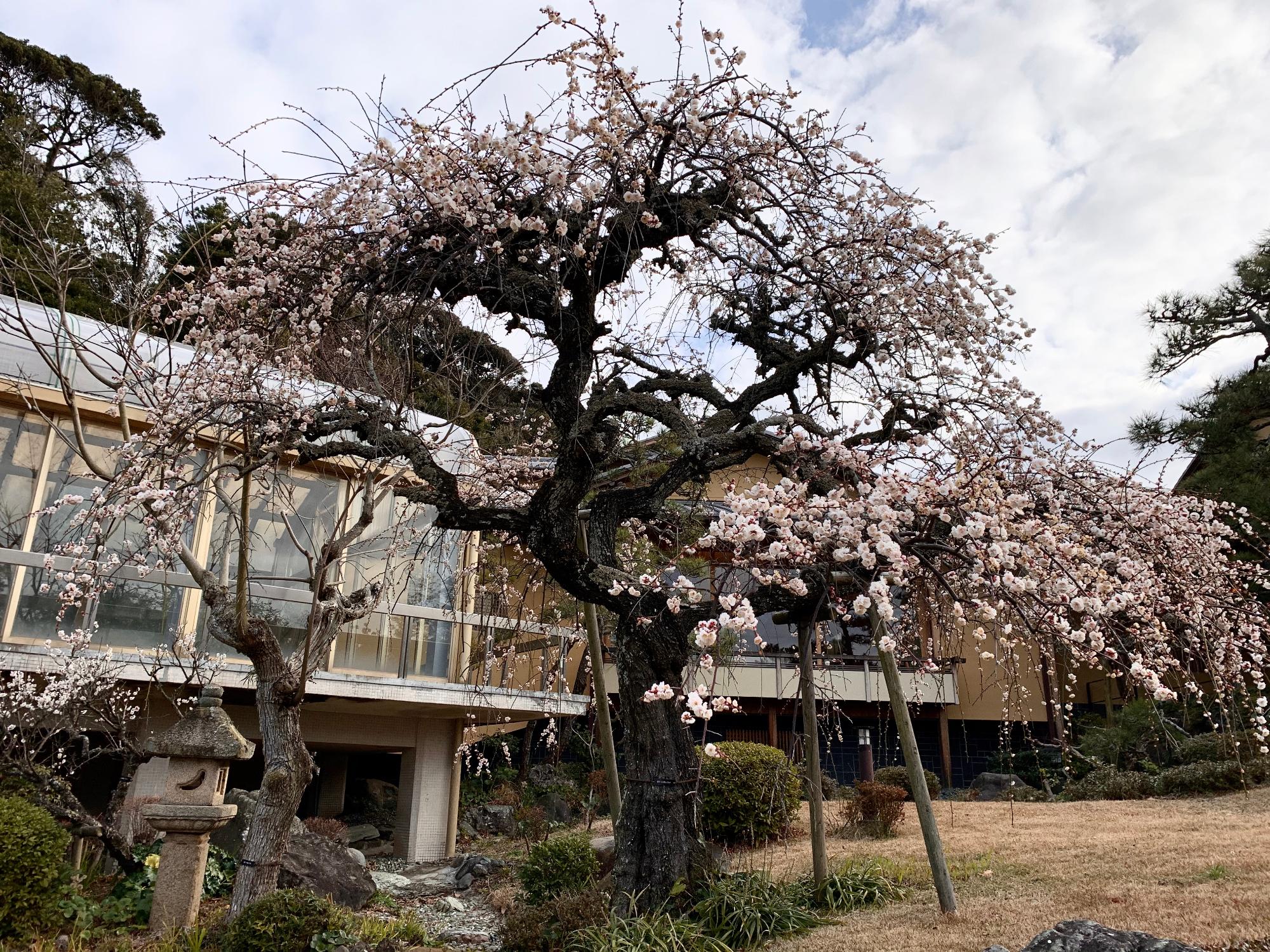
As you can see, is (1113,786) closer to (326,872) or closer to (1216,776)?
(1216,776)

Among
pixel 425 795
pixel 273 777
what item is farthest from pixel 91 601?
pixel 425 795

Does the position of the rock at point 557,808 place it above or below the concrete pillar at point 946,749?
below

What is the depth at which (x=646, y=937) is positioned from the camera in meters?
5.20

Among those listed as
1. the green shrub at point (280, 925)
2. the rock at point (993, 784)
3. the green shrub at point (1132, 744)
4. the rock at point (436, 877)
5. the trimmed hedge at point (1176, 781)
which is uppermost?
the green shrub at point (1132, 744)

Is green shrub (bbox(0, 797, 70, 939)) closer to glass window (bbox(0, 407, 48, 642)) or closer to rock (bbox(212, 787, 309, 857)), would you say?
rock (bbox(212, 787, 309, 857))

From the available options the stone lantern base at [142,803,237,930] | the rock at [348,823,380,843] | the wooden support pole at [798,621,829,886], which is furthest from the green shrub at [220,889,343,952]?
the rock at [348,823,380,843]

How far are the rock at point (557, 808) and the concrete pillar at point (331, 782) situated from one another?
3148mm

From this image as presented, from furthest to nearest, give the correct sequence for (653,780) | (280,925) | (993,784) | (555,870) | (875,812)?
(993,784)
(875,812)
(555,870)
(653,780)
(280,925)

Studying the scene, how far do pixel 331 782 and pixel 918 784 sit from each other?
10668 millimetres

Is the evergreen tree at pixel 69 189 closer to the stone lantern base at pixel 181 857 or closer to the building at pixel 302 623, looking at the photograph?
the building at pixel 302 623

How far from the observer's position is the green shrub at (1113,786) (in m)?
11.1

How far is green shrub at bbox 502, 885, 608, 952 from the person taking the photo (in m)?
5.69

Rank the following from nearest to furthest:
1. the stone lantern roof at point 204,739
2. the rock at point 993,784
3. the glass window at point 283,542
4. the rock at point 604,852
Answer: the stone lantern roof at point 204,739 → the rock at point 604,852 → the glass window at point 283,542 → the rock at point 993,784

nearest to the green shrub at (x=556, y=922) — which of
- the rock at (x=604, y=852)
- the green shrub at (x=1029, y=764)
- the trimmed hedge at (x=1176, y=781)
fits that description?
the rock at (x=604, y=852)
